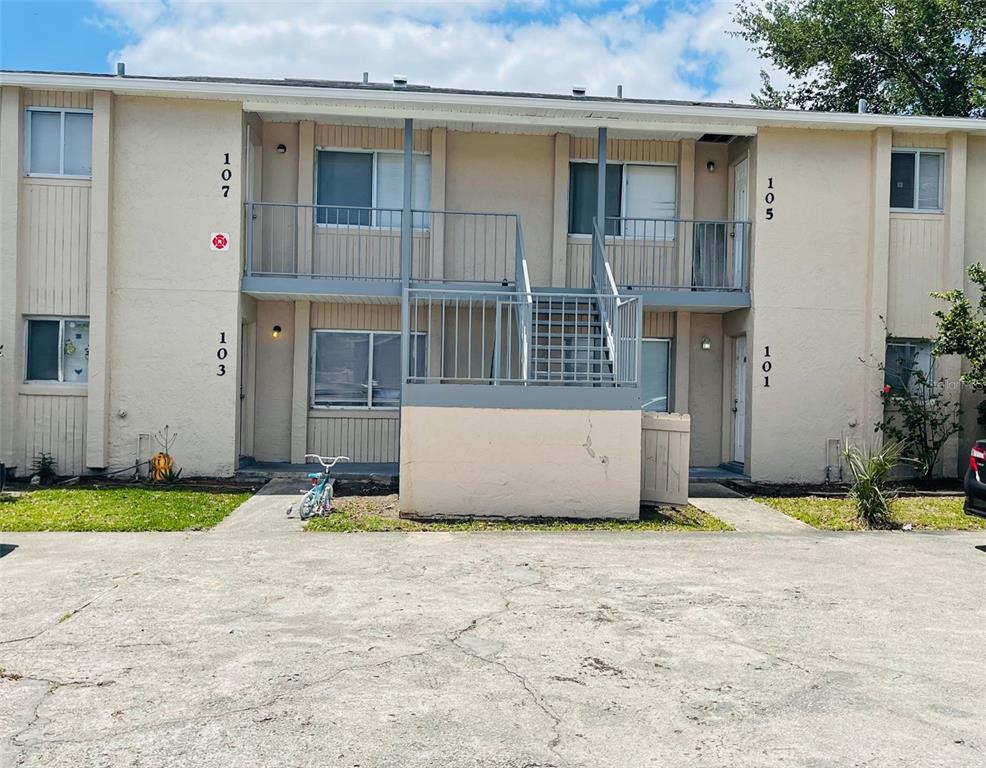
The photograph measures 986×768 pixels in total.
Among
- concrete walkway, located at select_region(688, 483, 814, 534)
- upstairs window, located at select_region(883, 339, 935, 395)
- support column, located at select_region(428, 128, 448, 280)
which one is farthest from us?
support column, located at select_region(428, 128, 448, 280)

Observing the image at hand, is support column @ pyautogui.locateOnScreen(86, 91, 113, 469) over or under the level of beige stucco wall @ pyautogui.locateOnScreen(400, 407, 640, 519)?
over

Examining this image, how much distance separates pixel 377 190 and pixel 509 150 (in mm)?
2266

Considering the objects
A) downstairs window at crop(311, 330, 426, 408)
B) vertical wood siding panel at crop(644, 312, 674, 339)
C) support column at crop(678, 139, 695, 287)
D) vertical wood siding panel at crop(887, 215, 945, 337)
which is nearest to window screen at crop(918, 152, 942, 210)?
vertical wood siding panel at crop(887, 215, 945, 337)

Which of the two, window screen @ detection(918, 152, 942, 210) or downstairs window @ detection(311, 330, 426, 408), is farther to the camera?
downstairs window @ detection(311, 330, 426, 408)

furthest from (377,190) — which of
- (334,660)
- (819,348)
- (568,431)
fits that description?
(334,660)

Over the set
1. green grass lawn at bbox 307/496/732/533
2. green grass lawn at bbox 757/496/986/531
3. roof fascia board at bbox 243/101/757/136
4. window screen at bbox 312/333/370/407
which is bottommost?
green grass lawn at bbox 307/496/732/533

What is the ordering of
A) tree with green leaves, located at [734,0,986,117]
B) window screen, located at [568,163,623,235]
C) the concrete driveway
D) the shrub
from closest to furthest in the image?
1. the concrete driveway
2. the shrub
3. window screen, located at [568,163,623,235]
4. tree with green leaves, located at [734,0,986,117]

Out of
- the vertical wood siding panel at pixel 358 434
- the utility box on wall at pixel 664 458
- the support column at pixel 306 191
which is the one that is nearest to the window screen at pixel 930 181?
the utility box on wall at pixel 664 458

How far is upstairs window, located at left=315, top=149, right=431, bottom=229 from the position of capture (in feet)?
45.6

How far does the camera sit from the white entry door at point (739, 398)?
1401 cm

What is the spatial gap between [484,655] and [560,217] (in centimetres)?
985

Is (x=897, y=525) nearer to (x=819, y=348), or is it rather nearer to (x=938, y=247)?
(x=819, y=348)

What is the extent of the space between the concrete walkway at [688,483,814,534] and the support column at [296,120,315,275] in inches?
275

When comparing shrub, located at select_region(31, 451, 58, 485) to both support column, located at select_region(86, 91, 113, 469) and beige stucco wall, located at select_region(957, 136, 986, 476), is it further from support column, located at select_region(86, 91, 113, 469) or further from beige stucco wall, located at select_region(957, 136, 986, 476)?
beige stucco wall, located at select_region(957, 136, 986, 476)
